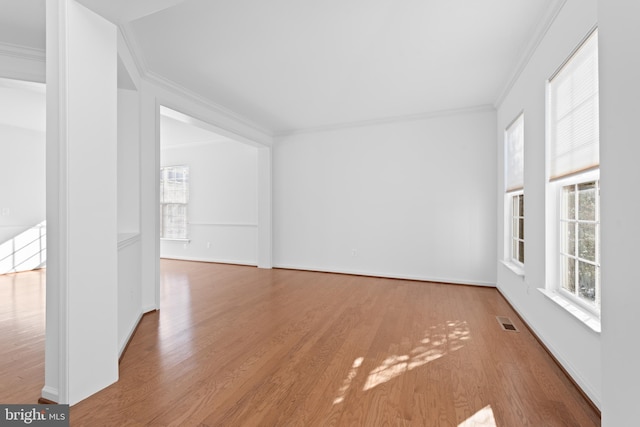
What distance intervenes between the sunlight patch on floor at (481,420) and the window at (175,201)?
7021mm

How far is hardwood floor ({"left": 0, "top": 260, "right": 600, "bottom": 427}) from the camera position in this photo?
1.69 m

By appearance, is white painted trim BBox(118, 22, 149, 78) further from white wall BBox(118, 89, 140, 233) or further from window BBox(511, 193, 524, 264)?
window BBox(511, 193, 524, 264)

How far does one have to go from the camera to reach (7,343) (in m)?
2.63

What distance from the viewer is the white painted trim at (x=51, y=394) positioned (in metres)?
1.76

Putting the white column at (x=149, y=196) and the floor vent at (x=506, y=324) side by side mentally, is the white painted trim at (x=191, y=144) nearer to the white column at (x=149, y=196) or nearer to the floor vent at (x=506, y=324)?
the white column at (x=149, y=196)

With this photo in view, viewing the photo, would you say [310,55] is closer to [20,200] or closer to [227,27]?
[227,27]

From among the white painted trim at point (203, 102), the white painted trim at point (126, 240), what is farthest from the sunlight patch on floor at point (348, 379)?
the white painted trim at point (203, 102)

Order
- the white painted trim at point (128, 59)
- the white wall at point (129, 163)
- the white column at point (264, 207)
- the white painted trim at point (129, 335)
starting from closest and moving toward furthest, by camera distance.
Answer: the white painted trim at point (129, 335) → the white painted trim at point (128, 59) → the white wall at point (129, 163) → the white column at point (264, 207)

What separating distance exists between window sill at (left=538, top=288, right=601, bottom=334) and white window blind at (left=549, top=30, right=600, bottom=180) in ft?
3.16

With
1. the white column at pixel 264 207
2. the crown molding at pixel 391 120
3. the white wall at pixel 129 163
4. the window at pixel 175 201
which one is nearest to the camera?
the white wall at pixel 129 163

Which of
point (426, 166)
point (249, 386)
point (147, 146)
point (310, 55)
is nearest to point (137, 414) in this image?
point (249, 386)

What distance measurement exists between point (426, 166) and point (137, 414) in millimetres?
4776

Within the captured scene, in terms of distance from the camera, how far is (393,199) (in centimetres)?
520

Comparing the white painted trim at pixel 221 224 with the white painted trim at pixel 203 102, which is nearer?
the white painted trim at pixel 203 102
